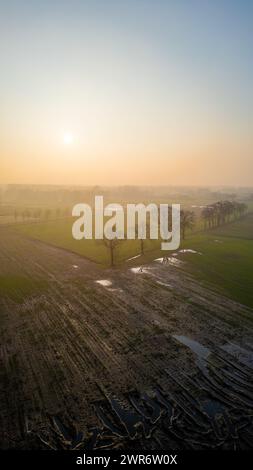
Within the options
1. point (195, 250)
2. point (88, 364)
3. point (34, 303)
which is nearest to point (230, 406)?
point (88, 364)

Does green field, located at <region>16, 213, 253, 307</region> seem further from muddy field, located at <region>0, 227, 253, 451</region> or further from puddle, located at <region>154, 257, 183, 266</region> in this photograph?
muddy field, located at <region>0, 227, 253, 451</region>

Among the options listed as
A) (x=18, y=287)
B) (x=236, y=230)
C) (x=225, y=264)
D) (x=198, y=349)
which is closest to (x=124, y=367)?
(x=198, y=349)

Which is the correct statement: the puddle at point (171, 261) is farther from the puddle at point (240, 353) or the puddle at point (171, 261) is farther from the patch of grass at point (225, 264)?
the puddle at point (240, 353)

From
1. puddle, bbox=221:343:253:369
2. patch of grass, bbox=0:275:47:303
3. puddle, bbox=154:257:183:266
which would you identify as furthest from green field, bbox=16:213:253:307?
patch of grass, bbox=0:275:47:303

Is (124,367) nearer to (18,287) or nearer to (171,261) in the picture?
(18,287)

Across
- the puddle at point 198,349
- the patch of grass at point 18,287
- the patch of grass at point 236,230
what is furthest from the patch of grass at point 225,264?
the patch of grass at point 18,287
